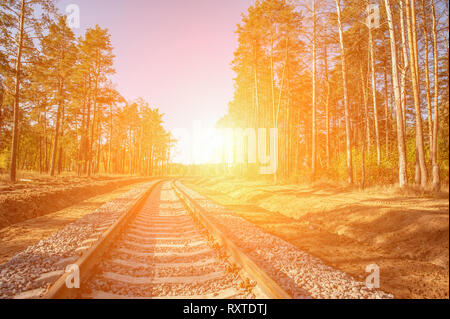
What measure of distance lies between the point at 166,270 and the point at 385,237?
518 centimetres

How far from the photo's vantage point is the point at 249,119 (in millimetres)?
28938

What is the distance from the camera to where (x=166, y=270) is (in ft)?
12.1

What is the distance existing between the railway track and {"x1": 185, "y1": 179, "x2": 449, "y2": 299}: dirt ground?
2054 millimetres

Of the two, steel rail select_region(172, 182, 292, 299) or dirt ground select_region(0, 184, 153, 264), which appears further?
dirt ground select_region(0, 184, 153, 264)

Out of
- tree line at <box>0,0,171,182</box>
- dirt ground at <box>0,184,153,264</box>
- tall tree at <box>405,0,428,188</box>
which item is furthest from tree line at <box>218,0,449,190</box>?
tree line at <box>0,0,171,182</box>

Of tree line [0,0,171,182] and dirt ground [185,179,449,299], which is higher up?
tree line [0,0,171,182]

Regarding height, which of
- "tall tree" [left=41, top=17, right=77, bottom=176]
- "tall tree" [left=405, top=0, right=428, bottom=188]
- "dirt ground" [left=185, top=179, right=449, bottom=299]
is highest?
"tall tree" [left=41, top=17, right=77, bottom=176]

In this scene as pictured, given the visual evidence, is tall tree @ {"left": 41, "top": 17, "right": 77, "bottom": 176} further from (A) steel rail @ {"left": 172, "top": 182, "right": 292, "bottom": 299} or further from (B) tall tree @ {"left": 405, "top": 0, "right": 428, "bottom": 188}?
(B) tall tree @ {"left": 405, "top": 0, "right": 428, "bottom": 188}

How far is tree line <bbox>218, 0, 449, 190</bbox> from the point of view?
9422 millimetres

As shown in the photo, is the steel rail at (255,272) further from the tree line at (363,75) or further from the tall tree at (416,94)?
the tall tree at (416,94)

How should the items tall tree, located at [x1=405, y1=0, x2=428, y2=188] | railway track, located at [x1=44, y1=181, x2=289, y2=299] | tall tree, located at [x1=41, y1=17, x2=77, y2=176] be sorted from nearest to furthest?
railway track, located at [x1=44, y1=181, x2=289, y2=299] → tall tree, located at [x1=405, y1=0, x2=428, y2=188] → tall tree, located at [x1=41, y1=17, x2=77, y2=176]

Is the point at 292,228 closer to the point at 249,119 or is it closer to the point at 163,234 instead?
the point at 163,234

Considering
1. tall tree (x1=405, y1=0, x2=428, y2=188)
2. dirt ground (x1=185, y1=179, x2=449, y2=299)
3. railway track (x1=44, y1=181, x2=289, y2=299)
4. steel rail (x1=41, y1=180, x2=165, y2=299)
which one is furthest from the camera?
tall tree (x1=405, y1=0, x2=428, y2=188)

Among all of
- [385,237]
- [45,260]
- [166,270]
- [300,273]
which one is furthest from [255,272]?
[385,237]
